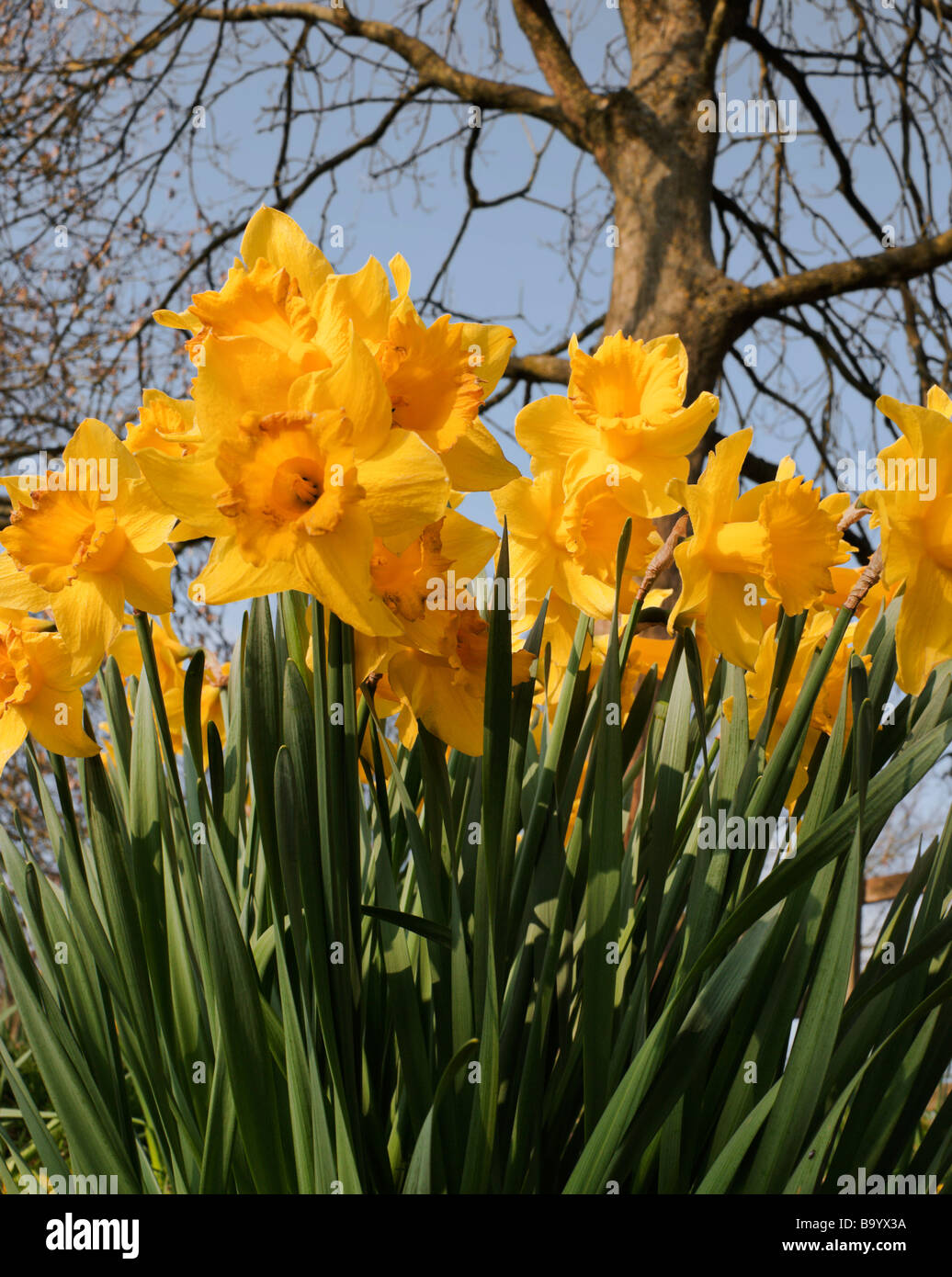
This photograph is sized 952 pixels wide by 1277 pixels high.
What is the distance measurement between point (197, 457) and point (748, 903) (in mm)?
390

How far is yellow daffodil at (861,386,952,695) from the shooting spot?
0.60m

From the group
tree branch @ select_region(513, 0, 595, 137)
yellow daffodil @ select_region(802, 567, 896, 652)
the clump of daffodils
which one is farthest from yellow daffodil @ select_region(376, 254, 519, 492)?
tree branch @ select_region(513, 0, 595, 137)

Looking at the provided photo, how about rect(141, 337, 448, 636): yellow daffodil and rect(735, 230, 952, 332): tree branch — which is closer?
rect(141, 337, 448, 636): yellow daffodil

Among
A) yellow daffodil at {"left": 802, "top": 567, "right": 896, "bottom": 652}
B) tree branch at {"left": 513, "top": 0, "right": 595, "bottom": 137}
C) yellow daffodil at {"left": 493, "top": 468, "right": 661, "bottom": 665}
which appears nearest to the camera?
yellow daffodil at {"left": 493, "top": 468, "right": 661, "bottom": 665}

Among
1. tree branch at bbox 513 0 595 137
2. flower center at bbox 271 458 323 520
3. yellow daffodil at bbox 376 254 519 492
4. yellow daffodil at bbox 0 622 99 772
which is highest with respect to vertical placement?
tree branch at bbox 513 0 595 137

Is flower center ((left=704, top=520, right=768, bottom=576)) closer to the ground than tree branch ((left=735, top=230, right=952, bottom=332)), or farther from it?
closer to the ground

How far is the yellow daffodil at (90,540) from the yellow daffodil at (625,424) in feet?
0.87

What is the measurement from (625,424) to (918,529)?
0.67ft

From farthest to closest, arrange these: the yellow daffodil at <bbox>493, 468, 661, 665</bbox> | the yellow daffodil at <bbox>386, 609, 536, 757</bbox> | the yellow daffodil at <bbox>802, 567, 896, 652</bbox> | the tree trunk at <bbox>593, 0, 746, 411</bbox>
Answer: the tree trunk at <bbox>593, 0, 746, 411</bbox> < the yellow daffodil at <bbox>802, 567, 896, 652</bbox> < the yellow daffodil at <bbox>493, 468, 661, 665</bbox> < the yellow daffodil at <bbox>386, 609, 536, 757</bbox>

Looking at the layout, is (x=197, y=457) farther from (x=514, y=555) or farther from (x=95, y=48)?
(x=95, y=48)

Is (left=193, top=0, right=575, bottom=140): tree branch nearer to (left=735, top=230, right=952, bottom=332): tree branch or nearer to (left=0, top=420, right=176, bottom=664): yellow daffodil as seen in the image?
(left=735, top=230, right=952, bottom=332): tree branch

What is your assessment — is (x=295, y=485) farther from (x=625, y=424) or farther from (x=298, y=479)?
(x=625, y=424)

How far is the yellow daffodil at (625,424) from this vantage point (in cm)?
70

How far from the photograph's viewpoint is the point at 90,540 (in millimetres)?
614
